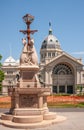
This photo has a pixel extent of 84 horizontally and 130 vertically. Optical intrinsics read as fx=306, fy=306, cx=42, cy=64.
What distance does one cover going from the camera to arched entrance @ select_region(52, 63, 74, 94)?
117062 mm

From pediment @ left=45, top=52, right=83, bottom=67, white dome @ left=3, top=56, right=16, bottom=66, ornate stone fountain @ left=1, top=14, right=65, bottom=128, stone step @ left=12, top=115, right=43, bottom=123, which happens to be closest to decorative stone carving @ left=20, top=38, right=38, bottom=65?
ornate stone fountain @ left=1, top=14, right=65, bottom=128

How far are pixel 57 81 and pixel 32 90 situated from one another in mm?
92920

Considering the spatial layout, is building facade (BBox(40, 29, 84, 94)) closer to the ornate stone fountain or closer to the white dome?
the white dome

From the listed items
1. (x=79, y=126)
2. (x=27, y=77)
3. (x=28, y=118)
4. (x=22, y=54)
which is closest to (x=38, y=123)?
(x=28, y=118)

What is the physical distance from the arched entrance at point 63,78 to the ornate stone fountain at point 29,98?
9079cm

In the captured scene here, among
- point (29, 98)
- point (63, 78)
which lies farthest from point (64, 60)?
point (29, 98)

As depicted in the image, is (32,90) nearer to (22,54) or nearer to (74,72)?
(22,54)

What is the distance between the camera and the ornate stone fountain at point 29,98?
2349 centimetres

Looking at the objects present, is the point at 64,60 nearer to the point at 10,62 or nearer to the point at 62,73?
the point at 62,73

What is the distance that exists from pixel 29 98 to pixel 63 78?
93344mm

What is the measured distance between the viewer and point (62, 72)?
119 metres

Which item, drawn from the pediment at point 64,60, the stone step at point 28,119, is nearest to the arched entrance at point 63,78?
the pediment at point 64,60

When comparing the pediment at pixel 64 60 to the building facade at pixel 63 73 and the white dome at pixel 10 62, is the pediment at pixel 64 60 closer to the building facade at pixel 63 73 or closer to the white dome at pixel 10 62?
the building facade at pixel 63 73

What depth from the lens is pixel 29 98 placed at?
82.7ft
